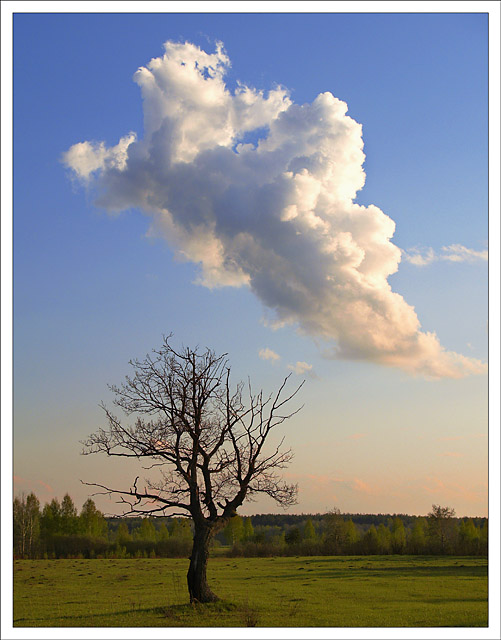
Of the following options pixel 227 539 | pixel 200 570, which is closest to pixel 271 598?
pixel 200 570

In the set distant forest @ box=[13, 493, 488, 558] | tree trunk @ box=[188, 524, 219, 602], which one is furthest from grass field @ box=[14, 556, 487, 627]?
distant forest @ box=[13, 493, 488, 558]

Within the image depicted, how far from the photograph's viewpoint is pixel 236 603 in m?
21.4

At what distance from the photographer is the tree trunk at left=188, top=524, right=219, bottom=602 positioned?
20.9 metres

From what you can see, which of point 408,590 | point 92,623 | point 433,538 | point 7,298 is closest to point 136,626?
point 92,623

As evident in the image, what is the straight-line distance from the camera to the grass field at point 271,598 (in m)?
20.2

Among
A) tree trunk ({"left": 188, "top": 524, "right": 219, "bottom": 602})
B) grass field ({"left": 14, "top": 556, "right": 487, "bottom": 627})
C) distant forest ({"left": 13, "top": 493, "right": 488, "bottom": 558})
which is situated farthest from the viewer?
distant forest ({"left": 13, "top": 493, "right": 488, "bottom": 558})

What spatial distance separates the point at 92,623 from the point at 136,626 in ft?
7.12

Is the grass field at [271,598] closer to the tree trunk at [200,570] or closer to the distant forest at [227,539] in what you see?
the tree trunk at [200,570]

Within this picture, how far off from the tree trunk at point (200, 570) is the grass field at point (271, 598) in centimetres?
43

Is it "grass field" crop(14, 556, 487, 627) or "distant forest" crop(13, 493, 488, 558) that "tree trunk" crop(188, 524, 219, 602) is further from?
"distant forest" crop(13, 493, 488, 558)

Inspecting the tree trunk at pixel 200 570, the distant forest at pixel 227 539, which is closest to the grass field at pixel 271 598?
the tree trunk at pixel 200 570

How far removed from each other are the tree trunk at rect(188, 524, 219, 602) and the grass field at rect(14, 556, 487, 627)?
43cm

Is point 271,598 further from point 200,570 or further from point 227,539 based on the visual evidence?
point 227,539

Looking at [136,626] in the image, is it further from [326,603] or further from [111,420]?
[326,603]
